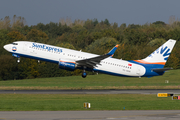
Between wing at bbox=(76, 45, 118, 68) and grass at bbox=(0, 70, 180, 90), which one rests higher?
wing at bbox=(76, 45, 118, 68)

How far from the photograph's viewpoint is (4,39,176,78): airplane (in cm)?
4488

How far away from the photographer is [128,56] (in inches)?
4013

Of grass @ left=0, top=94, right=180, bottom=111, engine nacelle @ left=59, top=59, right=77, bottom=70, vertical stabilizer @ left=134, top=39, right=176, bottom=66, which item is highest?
vertical stabilizer @ left=134, top=39, right=176, bottom=66

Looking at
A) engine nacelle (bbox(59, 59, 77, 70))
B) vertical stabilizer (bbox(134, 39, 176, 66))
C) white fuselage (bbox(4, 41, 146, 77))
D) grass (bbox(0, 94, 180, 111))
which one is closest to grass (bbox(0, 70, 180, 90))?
white fuselage (bbox(4, 41, 146, 77))

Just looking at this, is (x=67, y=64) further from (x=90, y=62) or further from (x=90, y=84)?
(x=90, y=84)

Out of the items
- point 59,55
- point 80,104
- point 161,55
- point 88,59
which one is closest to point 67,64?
point 59,55

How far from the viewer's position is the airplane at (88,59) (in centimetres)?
4488

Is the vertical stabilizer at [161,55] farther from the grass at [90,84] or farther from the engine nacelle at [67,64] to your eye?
the engine nacelle at [67,64]

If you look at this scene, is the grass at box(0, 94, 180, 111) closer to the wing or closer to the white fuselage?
the white fuselage

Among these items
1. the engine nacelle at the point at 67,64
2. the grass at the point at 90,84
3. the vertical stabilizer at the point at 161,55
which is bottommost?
the grass at the point at 90,84

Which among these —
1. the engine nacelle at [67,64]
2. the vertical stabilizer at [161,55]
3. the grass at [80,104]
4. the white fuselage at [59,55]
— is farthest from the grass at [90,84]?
the grass at [80,104]

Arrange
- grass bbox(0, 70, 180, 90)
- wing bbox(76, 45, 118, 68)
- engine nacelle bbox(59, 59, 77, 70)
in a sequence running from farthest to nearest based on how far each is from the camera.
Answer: grass bbox(0, 70, 180, 90) → wing bbox(76, 45, 118, 68) → engine nacelle bbox(59, 59, 77, 70)

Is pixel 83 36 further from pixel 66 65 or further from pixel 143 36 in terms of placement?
pixel 66 65
